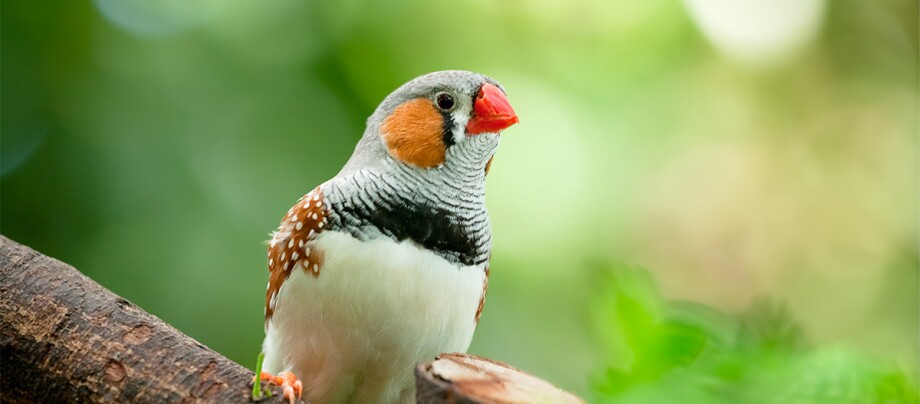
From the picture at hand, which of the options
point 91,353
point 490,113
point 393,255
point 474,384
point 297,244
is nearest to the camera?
point 474,384

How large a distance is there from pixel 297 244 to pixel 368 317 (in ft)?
1.13

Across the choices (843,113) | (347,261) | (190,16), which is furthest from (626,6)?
(347,261)

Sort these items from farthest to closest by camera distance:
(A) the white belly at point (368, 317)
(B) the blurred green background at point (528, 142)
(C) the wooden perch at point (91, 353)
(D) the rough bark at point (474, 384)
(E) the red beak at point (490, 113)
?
(B) the blurred green background at point (528, 142) → (E) the red beak at point (490, 113) → (A) the white belly at point (368, 317) → (C) the wooden perch at point (91, 353) → (D) the rough bark at point (474, 384)

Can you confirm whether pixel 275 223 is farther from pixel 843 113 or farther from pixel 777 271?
pixel 843 113

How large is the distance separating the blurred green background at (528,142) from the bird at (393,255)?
3.58 feet

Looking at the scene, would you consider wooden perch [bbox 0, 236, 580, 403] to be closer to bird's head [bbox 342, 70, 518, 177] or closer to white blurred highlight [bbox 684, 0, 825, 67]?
bird's head [bbox 342, 70, 518, 177]

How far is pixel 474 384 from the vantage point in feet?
6.15

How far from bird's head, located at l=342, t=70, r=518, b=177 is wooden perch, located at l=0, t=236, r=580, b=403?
3.04 ft

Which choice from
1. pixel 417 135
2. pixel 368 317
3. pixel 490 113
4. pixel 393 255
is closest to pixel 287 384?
pixel 368 317

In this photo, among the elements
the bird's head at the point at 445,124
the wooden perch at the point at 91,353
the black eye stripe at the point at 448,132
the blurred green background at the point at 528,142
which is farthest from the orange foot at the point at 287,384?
the blurred green background at the point at 528,142

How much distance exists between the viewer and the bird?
2643mm

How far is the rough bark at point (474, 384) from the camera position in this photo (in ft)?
5.94

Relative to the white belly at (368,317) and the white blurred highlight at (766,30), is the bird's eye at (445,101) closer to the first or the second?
the white belly at (368,317)

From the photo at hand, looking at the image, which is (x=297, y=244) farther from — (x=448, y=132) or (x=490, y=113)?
(x=490, y=113)
